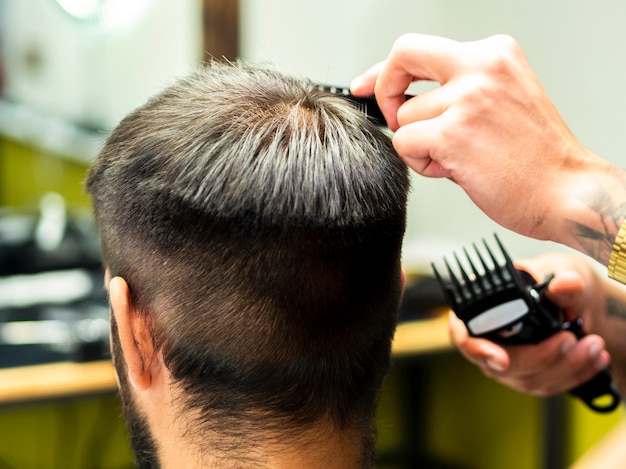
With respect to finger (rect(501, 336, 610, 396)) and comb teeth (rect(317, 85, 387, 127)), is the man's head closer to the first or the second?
comb teeth (rect(317, 85, 387, 127))

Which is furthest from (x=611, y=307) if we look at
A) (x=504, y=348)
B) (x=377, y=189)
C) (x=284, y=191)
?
(x=284, y=191)

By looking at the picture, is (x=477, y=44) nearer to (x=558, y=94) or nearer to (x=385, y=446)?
(x=558, y=94)

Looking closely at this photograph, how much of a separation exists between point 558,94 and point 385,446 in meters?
1.43

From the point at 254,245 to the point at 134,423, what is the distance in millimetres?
312

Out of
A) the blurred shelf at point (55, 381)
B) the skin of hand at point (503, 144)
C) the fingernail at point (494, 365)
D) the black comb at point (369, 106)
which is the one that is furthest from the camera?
the blurred shelf at point (55, 381)

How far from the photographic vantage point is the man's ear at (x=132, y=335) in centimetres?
85

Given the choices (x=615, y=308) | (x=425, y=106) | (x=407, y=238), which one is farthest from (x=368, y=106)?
(x=407, y=238)

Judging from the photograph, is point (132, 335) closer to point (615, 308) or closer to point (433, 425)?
point (615, 308)

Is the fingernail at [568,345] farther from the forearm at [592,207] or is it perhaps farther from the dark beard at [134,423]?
the dark beard at [134,423]

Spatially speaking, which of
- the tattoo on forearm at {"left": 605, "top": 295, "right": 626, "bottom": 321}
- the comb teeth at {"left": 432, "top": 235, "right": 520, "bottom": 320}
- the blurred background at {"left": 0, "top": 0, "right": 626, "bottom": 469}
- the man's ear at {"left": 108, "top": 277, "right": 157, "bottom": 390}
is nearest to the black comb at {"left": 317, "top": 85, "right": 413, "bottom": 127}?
the comb teeth at {"left": 432, "top": 235, "right": 520, "bottom": 320}

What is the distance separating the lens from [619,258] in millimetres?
821

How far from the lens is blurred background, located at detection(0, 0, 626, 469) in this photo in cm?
199

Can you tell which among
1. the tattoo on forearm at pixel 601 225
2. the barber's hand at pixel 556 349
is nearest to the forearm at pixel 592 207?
the tattoo on forearm at pixel 601 225

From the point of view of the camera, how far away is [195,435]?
88 centimetres
